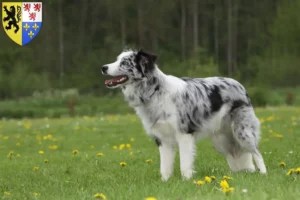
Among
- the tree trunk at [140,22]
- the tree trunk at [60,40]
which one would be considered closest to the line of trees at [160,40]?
the tree trunk at [140,22]

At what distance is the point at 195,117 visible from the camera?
8703 millimetres

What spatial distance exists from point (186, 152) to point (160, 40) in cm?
5678

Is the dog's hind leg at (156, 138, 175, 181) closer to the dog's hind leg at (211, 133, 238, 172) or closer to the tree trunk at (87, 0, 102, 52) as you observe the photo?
the dog's hind leg at (211, 133, 238, 172)

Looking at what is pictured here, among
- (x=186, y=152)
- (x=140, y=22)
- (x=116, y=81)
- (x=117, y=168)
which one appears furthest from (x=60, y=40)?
(x=186, y=152)

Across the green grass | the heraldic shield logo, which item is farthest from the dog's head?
the heraldic shield logo

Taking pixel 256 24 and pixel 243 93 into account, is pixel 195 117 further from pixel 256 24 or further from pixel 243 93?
pixel 256 24

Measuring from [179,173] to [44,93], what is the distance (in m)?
37.4

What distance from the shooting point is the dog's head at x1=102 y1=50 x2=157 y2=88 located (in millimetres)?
8508

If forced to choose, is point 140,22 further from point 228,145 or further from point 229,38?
point 228,145

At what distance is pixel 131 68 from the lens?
8531 mm

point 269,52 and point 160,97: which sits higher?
point 160,97

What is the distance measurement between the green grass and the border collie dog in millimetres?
413

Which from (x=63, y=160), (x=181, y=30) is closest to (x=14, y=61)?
(x=181, y=30)

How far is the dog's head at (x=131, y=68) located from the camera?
8508 millimetres
